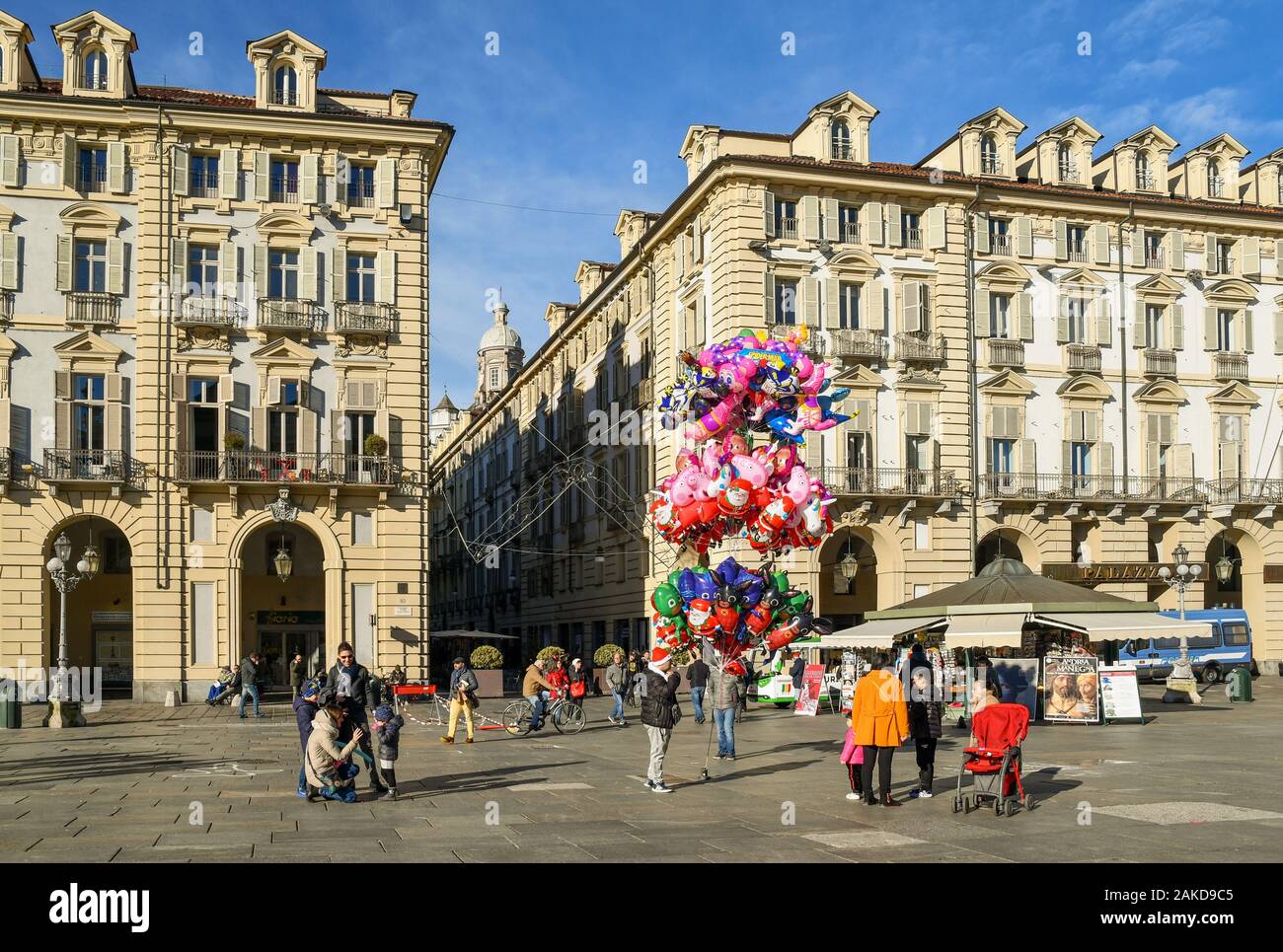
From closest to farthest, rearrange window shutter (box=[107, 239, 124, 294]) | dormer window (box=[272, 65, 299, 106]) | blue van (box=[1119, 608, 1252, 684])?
window shutter (box=[107, 239, 124, 294]) < dormer window (box=[272, 65, 299, 106]) < blue van (box=[1119, 608, 1252, 684])

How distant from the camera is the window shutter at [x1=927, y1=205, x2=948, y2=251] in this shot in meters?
46.4

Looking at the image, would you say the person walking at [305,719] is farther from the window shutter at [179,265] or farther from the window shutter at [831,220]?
the window shutter at [831,220]

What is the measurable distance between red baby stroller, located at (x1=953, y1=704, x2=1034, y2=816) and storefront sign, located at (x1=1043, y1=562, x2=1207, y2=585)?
3191 centimetres

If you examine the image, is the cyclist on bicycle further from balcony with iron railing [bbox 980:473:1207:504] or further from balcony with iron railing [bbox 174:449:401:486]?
balcony with iron railing [bbox 980:473:1207:504]

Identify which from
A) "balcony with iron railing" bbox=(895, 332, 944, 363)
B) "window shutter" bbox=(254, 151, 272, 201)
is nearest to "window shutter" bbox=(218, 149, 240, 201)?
"window shutter" bbox=(254, 151, 272, 201)

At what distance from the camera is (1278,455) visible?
1972 inches

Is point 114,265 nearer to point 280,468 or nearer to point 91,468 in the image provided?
point 91,468

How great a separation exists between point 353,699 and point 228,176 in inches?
1069

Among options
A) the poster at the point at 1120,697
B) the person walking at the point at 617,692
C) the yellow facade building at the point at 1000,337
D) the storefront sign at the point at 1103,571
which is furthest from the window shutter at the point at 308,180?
the storefront sign at the point at 1103,571

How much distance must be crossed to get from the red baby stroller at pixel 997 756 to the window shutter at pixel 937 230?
3327cm

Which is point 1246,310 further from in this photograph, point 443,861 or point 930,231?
point 443,861

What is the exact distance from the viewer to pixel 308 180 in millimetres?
41031

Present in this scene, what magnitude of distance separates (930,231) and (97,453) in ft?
90.3
